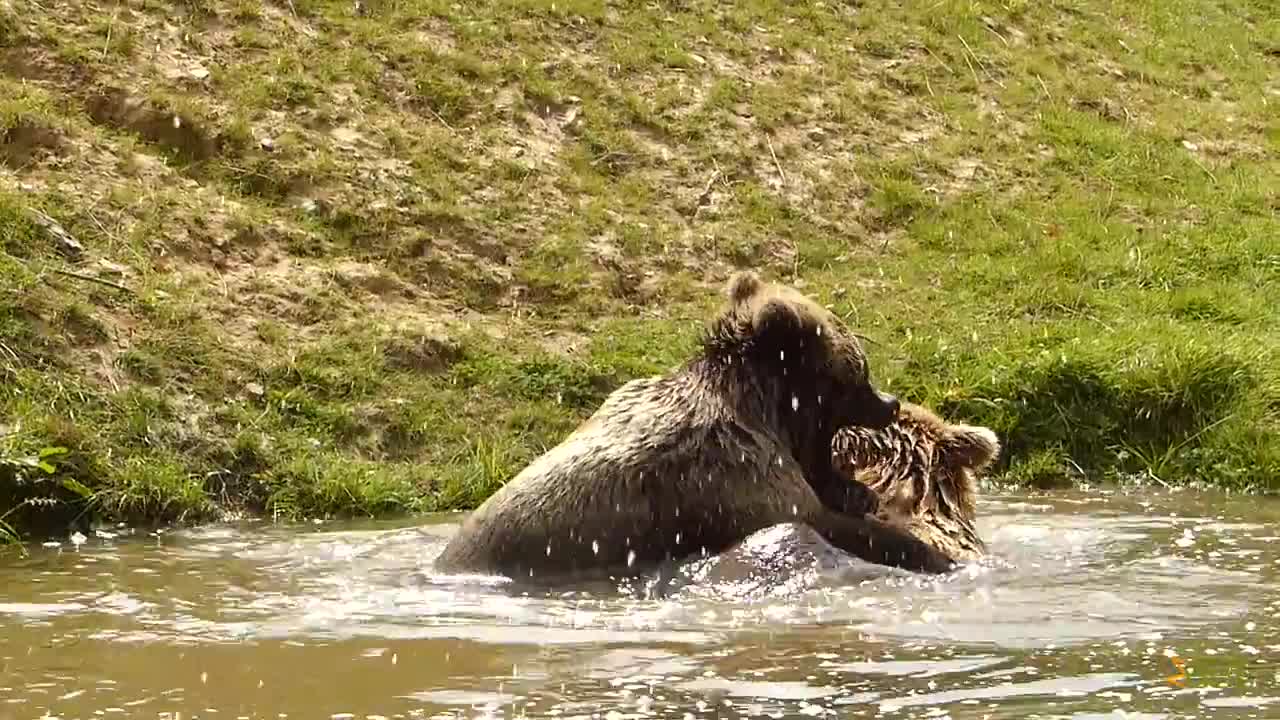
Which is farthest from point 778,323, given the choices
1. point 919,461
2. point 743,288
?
point 919,461

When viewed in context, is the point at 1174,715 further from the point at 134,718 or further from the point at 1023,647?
the point at 134,718

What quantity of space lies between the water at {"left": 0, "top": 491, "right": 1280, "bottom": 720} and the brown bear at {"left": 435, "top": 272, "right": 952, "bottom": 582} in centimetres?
20

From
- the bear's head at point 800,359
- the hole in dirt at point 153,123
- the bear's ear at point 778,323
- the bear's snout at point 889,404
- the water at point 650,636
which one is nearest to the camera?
the water at point 650,636

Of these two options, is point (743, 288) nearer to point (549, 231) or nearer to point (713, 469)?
point (713, 469)

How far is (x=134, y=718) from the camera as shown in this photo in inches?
159

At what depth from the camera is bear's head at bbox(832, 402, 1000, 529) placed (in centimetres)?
726

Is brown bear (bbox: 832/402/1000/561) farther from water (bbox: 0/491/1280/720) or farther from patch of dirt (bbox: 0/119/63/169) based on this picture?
patch of dirt (bbox: 0/119/63/169)

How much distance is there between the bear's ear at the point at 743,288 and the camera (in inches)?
277

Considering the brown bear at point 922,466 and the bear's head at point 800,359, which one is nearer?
the bear's head at point 800,359

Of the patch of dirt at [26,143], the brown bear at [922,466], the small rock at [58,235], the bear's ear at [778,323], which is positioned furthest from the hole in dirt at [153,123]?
the bear's ear at [778,323]

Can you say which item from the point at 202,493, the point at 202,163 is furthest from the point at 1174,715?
the point at 202,163

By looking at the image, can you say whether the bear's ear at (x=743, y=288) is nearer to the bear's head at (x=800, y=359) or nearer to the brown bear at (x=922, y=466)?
the bear's head at (x=800, y=359)

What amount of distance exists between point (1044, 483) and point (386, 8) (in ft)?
24.9

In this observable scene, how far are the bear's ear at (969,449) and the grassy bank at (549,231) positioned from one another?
2304mm
